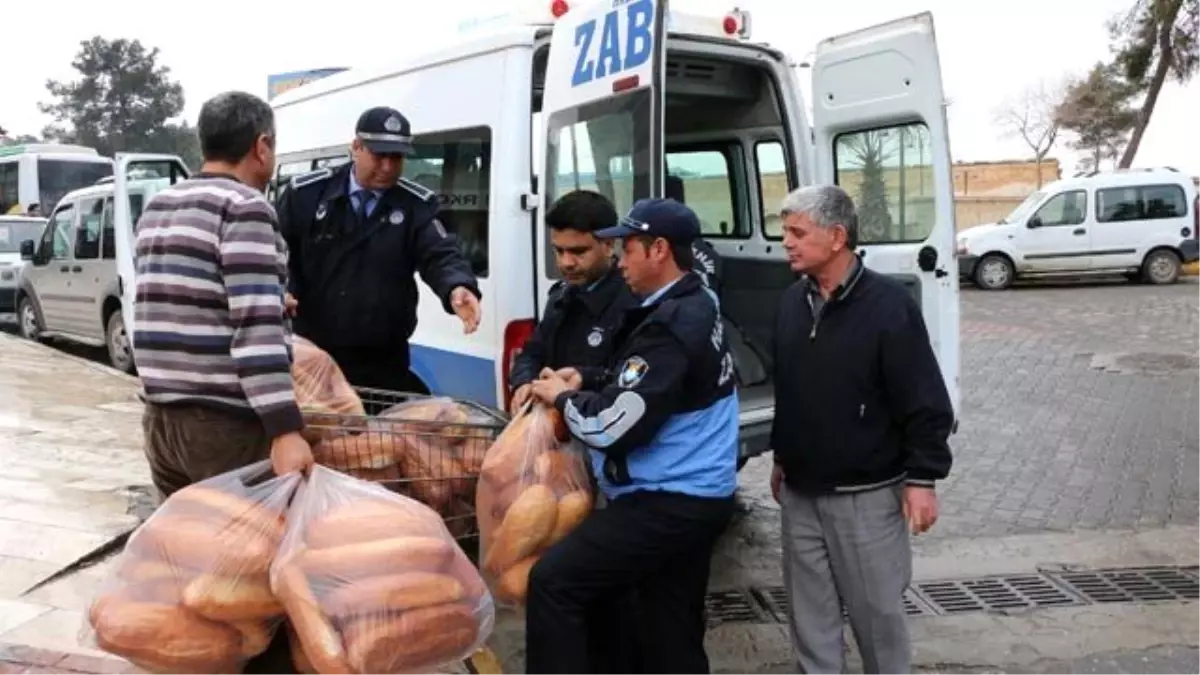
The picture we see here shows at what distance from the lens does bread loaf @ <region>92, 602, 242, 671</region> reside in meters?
2.38

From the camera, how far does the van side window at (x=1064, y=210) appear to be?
1811 centimetres

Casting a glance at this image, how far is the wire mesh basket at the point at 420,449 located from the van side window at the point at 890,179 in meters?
2.70

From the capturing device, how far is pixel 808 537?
3449 mm

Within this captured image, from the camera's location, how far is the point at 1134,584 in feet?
16.1

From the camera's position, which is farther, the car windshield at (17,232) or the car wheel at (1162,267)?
the car wheel at (1162,267)

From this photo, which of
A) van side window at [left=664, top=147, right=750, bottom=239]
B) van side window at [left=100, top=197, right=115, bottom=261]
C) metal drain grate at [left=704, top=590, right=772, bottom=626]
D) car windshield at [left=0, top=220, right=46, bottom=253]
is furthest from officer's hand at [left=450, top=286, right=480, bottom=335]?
car windshield at [left=0, top=220, right=46, bottom=253]

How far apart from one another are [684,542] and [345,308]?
5.34ft

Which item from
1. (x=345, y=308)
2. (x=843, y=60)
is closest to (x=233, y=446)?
(x=345, y=308)

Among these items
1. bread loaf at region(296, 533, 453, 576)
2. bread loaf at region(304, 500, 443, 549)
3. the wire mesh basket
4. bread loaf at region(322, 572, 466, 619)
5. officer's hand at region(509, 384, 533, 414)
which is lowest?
bread loaf at region(322, 572, 466, 619)

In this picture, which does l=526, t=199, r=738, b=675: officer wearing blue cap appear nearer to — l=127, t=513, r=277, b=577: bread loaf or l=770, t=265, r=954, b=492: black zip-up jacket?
l=770, t=265, r=954, b=492: black zip-up jacket

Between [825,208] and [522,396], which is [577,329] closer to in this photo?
[522,396]

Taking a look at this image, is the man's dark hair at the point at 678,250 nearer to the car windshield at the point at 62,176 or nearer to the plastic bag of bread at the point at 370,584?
the plastic bag of bread at the point at 370,584

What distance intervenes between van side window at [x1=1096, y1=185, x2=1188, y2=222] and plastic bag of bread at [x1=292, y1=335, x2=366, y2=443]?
1744cm

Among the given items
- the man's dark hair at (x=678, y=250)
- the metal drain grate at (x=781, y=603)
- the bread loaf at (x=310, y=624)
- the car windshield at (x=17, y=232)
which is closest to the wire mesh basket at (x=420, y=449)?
the bread loaf at (x=310, y=624)
